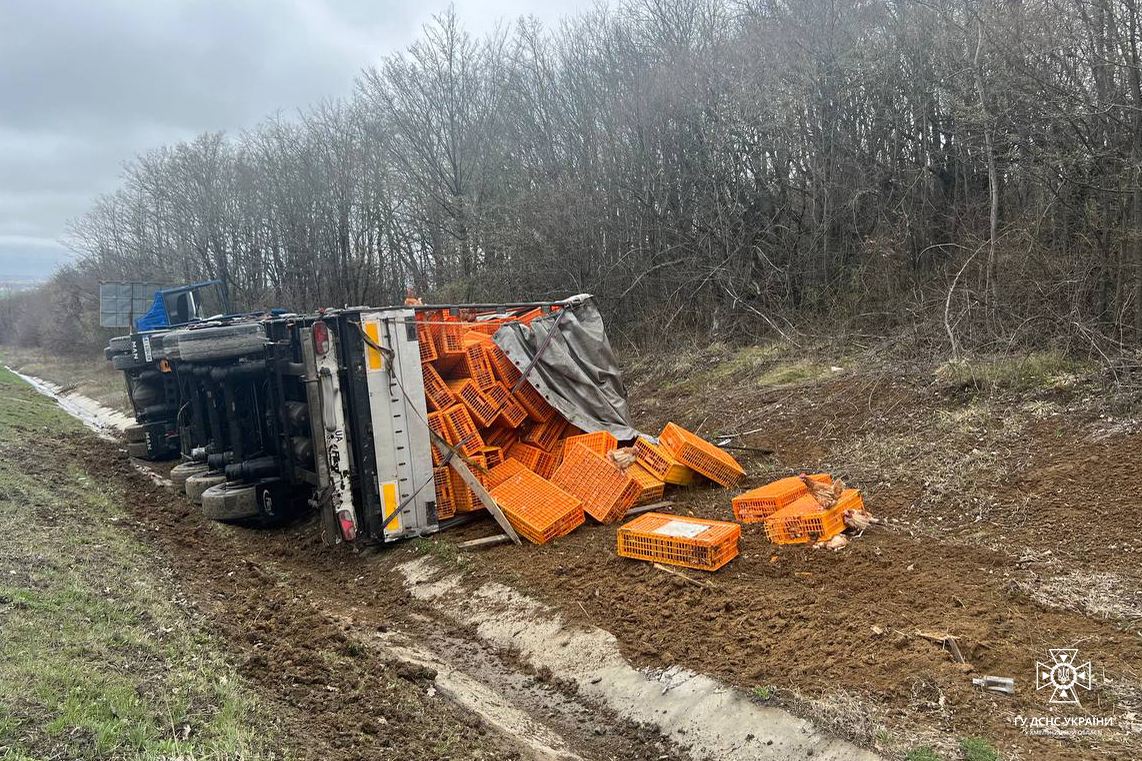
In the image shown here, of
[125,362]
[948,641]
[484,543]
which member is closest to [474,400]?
[484,543]

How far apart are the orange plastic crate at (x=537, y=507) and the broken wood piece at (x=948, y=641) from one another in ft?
10.9

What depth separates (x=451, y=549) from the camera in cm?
682

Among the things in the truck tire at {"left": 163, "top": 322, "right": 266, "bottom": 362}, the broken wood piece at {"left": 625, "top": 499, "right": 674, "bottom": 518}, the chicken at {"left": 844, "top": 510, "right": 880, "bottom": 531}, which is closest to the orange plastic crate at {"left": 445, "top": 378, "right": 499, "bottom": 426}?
the broken wood piece at {"left": 625, "top": 499, "right": 674, "bottom": 518}

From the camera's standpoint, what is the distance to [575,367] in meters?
8.27

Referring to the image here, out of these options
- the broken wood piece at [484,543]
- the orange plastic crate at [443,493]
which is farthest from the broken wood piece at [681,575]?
the orange plastic crate at [443,493]

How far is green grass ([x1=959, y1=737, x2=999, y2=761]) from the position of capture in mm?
3143

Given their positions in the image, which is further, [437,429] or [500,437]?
[500,437]

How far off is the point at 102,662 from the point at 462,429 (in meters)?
3.99

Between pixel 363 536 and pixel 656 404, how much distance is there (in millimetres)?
6756

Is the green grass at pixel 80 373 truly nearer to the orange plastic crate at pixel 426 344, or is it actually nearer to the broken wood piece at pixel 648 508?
the orange plastic crate at pixel 426 344

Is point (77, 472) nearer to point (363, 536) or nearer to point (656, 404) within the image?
point (363, 536)

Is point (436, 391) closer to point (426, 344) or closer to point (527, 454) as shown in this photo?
point (426, 344)

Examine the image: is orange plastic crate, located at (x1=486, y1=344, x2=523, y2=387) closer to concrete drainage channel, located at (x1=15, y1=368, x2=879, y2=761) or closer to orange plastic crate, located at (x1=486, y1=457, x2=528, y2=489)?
orange plastic crate, located at (x1=486, y1=457, x2=528, y2=489)

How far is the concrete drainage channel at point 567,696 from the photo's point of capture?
373cm
